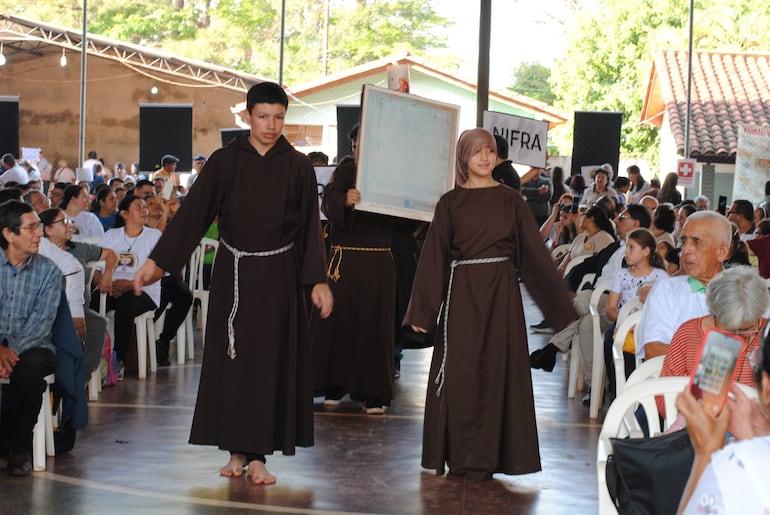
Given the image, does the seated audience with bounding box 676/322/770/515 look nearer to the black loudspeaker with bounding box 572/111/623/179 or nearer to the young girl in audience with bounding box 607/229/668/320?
the young girl in audience with bounding box 607/229/668/320

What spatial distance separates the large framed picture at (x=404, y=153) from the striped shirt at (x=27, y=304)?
5.64ft

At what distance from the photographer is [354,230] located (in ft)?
25.6

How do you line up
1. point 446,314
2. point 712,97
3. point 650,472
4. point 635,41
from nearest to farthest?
point 650,472, point 446,314, point 712,97, point 635,41

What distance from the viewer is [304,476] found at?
19.8 feet

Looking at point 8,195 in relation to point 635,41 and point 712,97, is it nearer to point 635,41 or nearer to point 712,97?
point 712,97

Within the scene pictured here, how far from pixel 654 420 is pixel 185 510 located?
214cm

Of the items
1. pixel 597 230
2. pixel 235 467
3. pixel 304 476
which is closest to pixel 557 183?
pixel 597 230

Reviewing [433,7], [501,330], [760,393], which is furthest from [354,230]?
[433,7]

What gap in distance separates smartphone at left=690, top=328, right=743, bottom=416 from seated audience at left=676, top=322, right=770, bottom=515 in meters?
0.03

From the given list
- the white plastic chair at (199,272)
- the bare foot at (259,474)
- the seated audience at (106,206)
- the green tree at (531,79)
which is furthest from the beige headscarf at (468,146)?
the green tree at (531,79)

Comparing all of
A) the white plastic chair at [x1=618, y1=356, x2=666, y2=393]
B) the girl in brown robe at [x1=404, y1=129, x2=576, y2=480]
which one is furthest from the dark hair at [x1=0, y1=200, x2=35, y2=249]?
the white plastic chair at [x1=618, y1=356, x2=666, y2=393]

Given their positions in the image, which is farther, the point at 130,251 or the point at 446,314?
the point at 130,251

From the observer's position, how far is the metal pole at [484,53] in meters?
13.2

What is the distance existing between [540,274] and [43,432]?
8.07 ft
